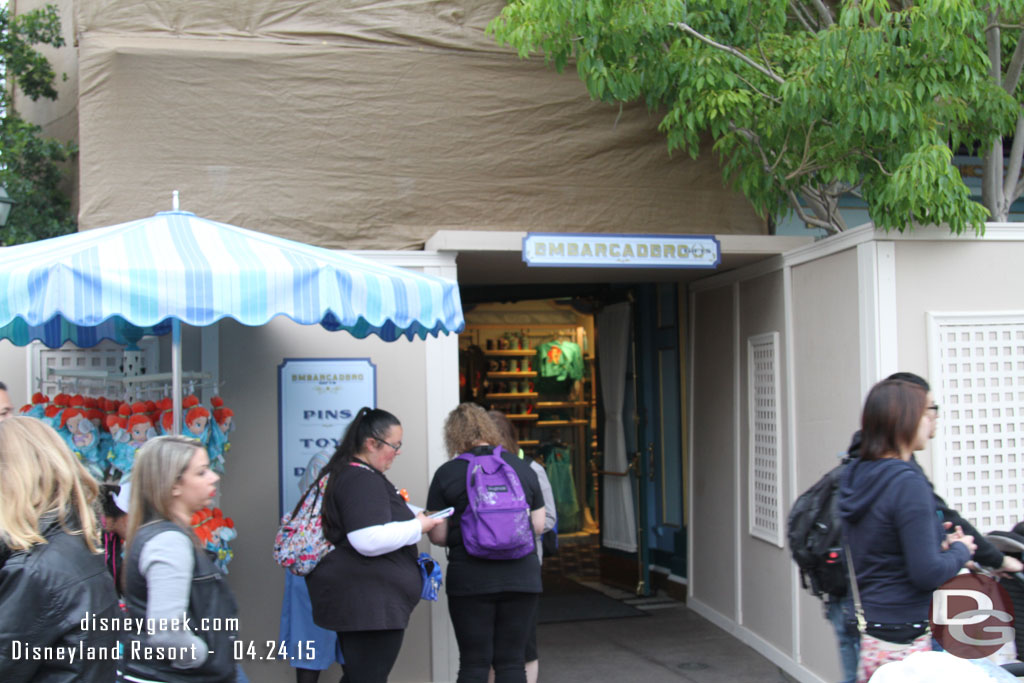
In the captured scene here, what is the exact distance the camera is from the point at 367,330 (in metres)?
5.13

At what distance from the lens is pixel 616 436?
8781 millimetres

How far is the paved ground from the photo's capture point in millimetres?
6125

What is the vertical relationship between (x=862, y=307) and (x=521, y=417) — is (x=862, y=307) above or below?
above

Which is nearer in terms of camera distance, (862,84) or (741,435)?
(862,84)

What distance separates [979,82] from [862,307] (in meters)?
1.49

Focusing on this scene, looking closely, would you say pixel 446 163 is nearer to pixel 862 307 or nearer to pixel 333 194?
pixel 333 194

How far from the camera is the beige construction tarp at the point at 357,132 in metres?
5.83

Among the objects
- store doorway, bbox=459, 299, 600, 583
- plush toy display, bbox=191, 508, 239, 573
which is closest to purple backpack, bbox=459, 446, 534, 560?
plush toy display, bbox=191, 508, 239, 573

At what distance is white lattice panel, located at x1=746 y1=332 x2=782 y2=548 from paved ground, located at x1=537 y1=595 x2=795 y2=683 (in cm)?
89

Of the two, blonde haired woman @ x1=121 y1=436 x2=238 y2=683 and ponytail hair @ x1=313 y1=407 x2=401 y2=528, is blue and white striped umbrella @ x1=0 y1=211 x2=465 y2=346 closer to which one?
ponytail hair @ x1=313 y1=407 x2=401 y2=528

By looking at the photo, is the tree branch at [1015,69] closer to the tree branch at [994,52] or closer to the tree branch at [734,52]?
the tree branch at [994,52]

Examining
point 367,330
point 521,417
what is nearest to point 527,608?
point 367,330

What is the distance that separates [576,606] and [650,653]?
56.5 inches

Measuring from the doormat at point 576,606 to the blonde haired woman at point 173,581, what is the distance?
4.95 metres
